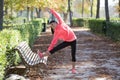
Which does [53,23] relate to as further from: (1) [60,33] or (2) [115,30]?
(2) [115,30]

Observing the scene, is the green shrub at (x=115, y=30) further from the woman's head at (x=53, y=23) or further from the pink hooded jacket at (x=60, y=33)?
the woman's head at (x=53, y=23)

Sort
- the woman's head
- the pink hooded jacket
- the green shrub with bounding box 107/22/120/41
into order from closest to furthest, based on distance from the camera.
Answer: the pink hooded jacket
the woman's head
the green shrub with bounding box 107/22/120/41

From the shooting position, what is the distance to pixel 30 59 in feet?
34.0

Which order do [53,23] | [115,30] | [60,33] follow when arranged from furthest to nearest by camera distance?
1. [115,30]
2. [53,23]
3. [60,33]

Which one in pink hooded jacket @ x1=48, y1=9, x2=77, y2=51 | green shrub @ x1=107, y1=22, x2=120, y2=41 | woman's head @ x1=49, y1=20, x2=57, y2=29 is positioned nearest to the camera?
pink hooded jacket @ x1=48, y1=9, x2=77, y2=51

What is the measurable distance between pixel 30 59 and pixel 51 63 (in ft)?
10.4

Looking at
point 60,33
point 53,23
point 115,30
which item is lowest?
point 115,30

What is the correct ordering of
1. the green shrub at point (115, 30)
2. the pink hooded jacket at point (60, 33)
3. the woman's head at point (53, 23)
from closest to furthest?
the pink hooded jacket at point (60, 33) → the woman's head at point (53, 23) → the green shrub at point (115, 30)

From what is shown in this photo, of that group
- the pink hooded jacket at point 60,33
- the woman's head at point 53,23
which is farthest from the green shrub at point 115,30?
the woman's head at point 53,23

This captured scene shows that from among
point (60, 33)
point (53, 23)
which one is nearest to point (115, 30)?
point (53, 23)

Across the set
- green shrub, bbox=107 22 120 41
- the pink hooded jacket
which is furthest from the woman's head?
green shrub, bbox=107 22 120 41

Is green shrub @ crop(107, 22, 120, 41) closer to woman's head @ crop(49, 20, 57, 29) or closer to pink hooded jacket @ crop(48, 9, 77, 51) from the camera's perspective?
pink hooded jacket @ crop(48, 9, 77, 51)

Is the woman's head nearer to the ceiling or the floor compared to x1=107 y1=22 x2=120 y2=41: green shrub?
nearer to the ceiling

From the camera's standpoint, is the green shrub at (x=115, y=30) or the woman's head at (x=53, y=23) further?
the green shrub at (x=115, y=30)
